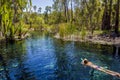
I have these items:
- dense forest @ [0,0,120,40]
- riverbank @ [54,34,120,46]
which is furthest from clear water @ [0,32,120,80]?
dense forest @ [0,0,120,40]

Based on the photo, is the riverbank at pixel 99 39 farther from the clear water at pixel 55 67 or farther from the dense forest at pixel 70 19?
the clear water at pixel 55 67

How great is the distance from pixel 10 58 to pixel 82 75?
9.67m

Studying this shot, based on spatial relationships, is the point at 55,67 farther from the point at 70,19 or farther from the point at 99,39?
the point at 70,19

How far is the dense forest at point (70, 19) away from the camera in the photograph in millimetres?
37075

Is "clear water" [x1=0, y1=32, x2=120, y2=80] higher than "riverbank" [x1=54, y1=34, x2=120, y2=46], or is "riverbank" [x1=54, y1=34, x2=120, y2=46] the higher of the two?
"riverbank" [x1=54, y1=34, x2=120, y2=46]

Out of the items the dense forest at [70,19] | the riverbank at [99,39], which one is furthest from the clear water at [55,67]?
the dense forest at [70,19]

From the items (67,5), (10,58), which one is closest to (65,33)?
(10,58)

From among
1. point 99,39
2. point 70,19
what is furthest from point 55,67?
point 70,19

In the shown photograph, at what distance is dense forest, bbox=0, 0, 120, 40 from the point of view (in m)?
37.1

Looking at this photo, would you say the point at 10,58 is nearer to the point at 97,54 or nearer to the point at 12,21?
the point at 97,54

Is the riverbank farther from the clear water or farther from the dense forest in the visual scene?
the clear water

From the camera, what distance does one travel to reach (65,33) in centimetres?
3834

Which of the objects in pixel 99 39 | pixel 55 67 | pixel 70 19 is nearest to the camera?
pixel 55 67

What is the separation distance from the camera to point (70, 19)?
61.1m
